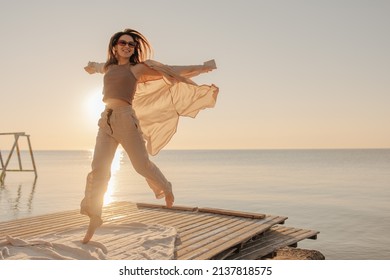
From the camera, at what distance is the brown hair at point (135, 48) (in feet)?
18.2

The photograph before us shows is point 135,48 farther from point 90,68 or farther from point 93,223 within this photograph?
point 93,223

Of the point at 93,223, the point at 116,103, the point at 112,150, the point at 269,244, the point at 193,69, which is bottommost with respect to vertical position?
the point at 269,244

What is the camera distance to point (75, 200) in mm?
24094

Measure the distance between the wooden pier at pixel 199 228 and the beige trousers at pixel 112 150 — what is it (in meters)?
0.95

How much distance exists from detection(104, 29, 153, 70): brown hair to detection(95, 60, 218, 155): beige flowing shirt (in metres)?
0.57

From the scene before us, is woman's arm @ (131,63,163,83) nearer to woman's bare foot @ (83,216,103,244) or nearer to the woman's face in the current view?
the woman's face

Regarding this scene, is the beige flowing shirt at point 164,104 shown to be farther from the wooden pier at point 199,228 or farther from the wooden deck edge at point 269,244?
the wooden deck edge at point 269,244

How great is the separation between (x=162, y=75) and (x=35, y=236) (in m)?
3.63

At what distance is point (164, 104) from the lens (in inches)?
252

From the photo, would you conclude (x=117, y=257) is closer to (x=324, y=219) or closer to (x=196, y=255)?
(x=196, y=255)


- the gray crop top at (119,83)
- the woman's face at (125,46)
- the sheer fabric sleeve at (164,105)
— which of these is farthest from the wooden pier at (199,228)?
the woman's face at (125,46)

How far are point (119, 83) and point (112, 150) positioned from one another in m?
0.96

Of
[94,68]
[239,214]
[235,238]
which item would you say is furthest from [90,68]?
[239,214]
